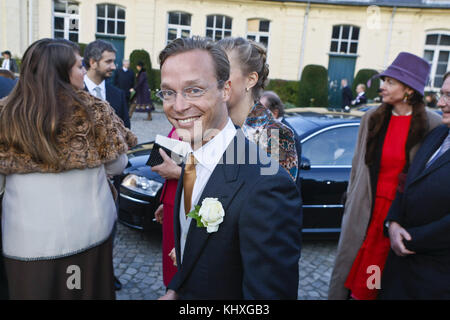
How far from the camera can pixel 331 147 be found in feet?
15.1

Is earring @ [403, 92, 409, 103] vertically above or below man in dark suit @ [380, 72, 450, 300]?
above

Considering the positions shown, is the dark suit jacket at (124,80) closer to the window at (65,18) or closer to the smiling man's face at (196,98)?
the window at (65,18)

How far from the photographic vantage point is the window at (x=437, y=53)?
1920 centimetres

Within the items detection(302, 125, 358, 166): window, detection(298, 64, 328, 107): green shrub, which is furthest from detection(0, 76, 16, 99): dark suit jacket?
detection(298, 64, 328, 107): green shrub

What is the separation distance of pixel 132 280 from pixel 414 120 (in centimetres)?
315

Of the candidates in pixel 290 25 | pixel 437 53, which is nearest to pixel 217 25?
pixel 290 25

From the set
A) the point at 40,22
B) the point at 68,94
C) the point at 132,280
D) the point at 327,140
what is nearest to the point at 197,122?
the point at 68,94

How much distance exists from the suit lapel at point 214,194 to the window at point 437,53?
71.0 ft

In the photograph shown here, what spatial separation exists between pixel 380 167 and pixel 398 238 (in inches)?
29.2

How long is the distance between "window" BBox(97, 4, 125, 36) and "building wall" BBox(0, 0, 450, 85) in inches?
15.9

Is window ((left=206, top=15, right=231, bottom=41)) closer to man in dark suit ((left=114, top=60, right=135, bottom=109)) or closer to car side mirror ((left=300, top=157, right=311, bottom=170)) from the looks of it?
man in dark suit ((left=114, top=60, right=135, bottom=109))

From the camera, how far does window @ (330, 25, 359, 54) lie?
63.4 ft

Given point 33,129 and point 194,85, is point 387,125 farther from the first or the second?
point 33,129

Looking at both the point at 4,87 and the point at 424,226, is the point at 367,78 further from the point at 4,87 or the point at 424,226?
the point at 4,87
